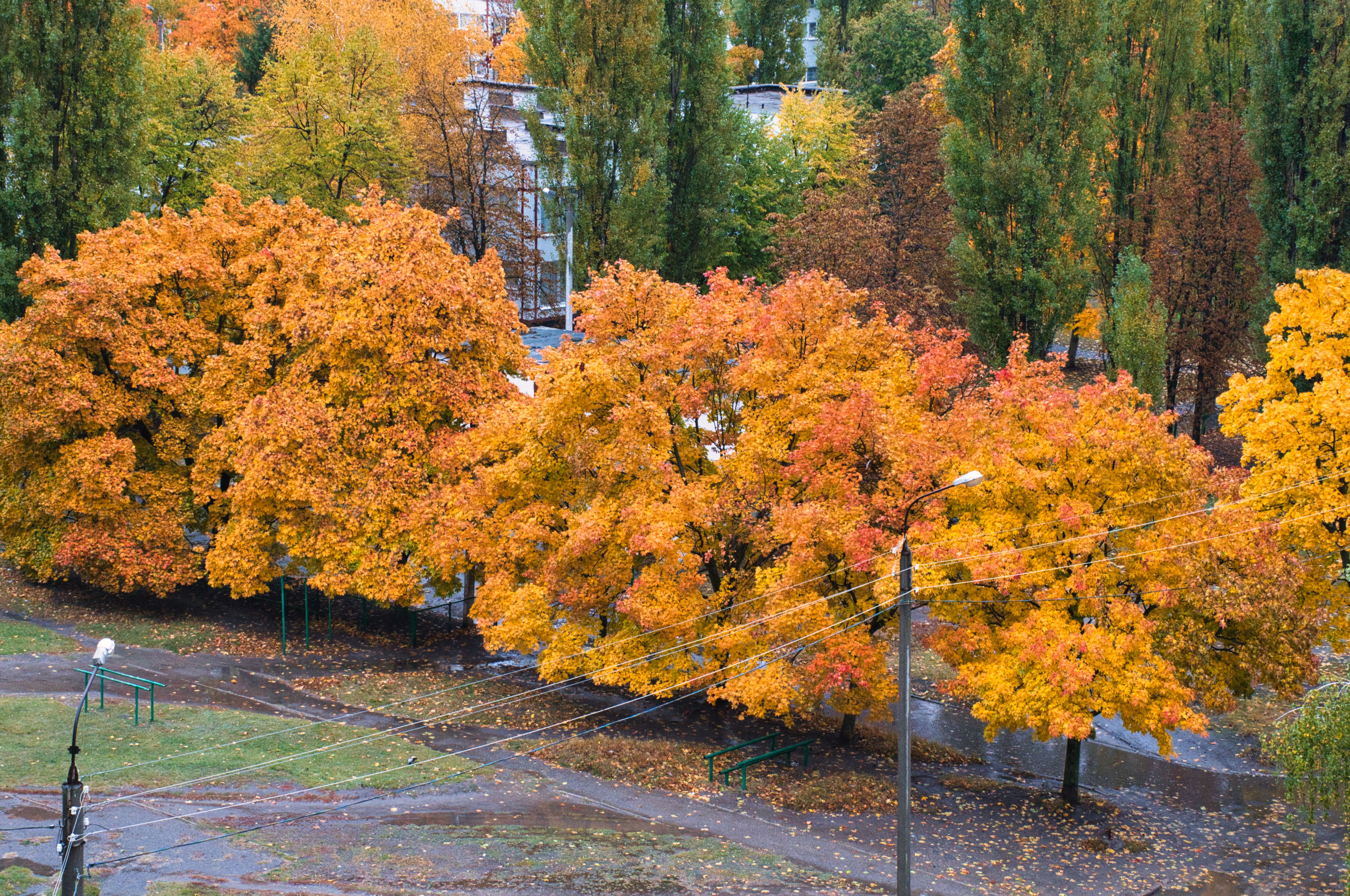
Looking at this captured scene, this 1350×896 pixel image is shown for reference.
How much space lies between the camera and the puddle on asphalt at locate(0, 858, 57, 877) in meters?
17.4

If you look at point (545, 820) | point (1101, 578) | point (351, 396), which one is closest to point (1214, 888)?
point (1101, 578)

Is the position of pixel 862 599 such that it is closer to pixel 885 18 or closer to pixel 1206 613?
pixel 1206 613

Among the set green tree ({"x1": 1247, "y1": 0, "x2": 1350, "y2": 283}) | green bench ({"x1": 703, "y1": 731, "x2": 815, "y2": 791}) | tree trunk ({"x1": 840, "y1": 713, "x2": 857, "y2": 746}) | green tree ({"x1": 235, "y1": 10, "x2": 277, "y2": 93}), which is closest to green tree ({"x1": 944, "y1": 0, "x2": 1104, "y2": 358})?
green tree ({"x1": 1247, "y1": 0, "x2": 1350, "y2": 283})

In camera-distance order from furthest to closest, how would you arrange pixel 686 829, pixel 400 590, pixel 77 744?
1. pixel 400 590
2. pixel 77 744
3. pixel 686 829

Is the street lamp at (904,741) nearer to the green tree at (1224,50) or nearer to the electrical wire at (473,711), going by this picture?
the electrical wire at (473,711)

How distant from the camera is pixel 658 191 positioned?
4194 cm

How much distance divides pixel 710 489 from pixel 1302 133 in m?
24.2

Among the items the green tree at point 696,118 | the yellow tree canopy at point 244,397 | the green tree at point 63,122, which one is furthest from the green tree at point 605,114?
the green tree at point 63,122

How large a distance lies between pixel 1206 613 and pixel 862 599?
6.42 meters

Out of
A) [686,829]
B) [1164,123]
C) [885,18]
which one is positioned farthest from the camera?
[885,18]

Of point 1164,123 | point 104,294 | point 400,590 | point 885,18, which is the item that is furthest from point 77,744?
point 885,18

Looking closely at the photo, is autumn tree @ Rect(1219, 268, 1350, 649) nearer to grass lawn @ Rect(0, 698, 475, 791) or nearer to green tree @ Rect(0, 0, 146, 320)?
grass lawn @ Rect(0, 698, 475, 791)

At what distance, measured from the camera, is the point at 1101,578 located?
21.6 m

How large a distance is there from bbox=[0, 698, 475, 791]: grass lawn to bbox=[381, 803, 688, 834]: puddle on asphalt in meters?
1.64
